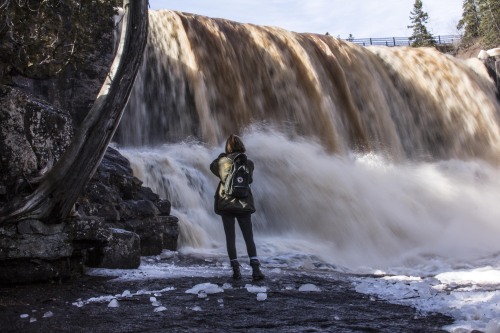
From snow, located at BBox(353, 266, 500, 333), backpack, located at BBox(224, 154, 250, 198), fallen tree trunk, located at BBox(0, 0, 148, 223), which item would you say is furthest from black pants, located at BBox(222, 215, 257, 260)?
fallen tree trunk, located at BBox(0, 0, 148, 223)

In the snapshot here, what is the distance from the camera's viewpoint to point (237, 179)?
6234 mm

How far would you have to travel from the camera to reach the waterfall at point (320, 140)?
14.4 m

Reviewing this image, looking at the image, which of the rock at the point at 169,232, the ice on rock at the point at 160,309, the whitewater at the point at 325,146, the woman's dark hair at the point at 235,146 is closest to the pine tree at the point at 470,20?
the whitewater at the point at 325,146

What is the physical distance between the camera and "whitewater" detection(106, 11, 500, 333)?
527 inches

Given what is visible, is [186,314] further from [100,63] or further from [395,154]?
[395,154]

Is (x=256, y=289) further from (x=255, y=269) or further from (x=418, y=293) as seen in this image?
(x=418, y=293)

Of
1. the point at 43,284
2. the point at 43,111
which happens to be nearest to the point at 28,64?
the point at 43,111

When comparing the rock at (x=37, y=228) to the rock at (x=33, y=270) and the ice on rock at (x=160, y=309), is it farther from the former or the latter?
the ice on rock at (x=160, y=309)

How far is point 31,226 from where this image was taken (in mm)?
5789

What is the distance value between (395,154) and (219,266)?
52.0 ft

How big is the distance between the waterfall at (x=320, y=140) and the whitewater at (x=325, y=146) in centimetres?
5

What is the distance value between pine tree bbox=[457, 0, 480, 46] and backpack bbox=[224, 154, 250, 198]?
46550mm

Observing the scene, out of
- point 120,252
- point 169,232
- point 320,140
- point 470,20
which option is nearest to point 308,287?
point 120,252

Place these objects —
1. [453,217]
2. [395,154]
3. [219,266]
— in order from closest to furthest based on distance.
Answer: [219,266] < [453,217] < [395,154]
